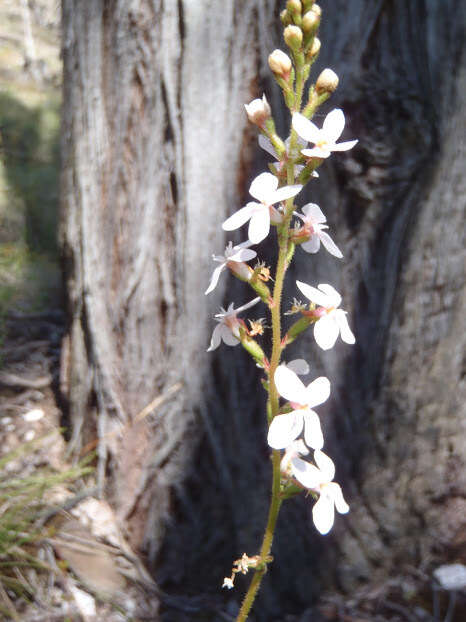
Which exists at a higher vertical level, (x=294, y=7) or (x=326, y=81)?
(x=294, y=7)

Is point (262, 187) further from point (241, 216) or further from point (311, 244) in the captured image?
point (311, 244)

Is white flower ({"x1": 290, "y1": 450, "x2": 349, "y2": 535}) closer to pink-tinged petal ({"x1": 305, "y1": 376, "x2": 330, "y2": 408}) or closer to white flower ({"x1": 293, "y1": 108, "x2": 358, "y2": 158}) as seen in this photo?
pink-tinged petal ({"x1": 305, "y1": 376, "x2": 330, "y2": 408})

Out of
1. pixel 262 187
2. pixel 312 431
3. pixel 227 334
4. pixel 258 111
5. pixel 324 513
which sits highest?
pixel 258 111

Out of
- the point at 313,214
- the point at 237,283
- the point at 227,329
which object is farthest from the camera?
the point at 237,283

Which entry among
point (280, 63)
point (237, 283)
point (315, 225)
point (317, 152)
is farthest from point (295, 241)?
point (237, 283)

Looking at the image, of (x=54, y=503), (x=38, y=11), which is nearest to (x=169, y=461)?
(x=54, y=503)

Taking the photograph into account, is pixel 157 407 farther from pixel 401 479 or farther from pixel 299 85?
pixel 299 85

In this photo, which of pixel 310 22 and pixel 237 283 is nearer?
pixel 310 22

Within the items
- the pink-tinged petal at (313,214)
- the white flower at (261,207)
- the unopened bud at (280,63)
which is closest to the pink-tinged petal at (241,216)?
the white flower at (261,207)
